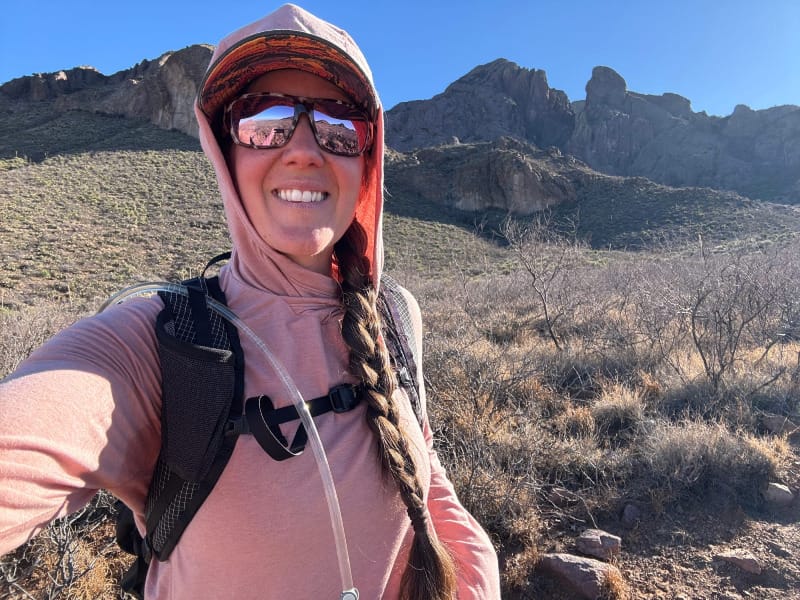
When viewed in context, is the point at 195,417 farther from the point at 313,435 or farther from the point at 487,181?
the point at 487,181

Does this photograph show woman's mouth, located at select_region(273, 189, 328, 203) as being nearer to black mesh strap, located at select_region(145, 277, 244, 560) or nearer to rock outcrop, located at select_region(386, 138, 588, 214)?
black mesh strap, located at select_region(145, 277, 244, 560)

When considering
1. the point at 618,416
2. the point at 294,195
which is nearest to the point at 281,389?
the point at 294,195

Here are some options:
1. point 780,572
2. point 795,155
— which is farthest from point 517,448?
point 795,155

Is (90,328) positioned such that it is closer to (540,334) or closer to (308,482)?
(308,482)

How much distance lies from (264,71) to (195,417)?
2.58 feet

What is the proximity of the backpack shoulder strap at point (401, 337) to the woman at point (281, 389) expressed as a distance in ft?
0.24

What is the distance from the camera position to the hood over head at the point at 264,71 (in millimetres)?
983

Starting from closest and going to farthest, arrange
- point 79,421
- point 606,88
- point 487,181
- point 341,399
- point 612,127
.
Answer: point 79,421
point 341,399
point 487,181
point 612,127
point 606,88

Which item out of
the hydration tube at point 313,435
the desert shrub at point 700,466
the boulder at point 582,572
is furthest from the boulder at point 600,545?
the hydration tube at point 313,435

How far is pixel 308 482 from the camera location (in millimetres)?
875

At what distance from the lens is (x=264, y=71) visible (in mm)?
1056

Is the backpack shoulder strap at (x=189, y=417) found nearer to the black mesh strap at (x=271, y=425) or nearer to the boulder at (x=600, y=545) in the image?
the black mesh strap at (x=271, y=425)

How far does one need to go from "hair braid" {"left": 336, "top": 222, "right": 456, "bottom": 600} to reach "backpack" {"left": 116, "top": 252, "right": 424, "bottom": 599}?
0.60ft

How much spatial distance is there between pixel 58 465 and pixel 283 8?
1022mm
